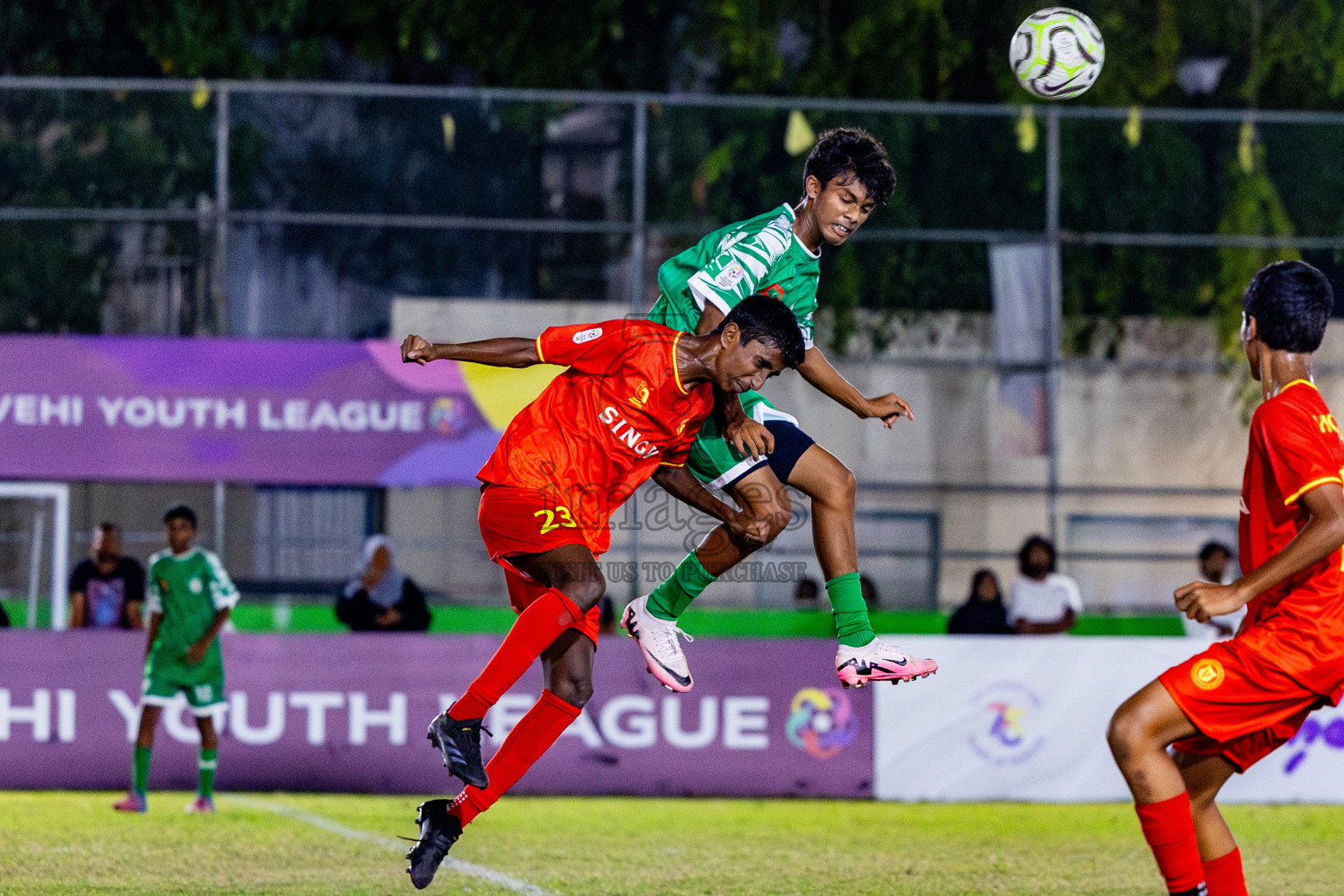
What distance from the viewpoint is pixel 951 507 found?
17.7m

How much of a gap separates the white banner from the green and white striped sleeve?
14.6 feet

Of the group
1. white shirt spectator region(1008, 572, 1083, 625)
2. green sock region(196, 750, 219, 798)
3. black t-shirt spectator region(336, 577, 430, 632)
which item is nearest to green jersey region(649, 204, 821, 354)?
green sock region(196, 750, 219, 798)

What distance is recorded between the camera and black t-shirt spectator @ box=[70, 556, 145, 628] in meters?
12.9

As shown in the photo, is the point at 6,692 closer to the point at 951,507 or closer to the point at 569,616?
→ the point at 569,616

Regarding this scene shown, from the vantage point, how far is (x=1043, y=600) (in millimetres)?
13500

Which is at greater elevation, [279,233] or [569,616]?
[279,233]

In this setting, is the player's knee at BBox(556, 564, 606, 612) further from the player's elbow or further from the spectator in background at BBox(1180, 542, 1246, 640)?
the spectator in background at BBox(1180, 542, 1246, 640)

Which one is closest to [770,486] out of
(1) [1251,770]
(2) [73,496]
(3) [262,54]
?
(1) [1251,770]

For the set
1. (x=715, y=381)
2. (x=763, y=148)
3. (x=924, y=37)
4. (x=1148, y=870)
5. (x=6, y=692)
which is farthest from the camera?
(x=924, y=37)

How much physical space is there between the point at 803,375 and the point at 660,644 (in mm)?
1256

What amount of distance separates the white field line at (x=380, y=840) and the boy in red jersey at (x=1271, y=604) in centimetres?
331

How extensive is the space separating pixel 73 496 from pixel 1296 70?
1431 cm

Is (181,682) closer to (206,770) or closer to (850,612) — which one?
(206,770)

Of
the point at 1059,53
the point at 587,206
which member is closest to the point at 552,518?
the point at 1059,53
